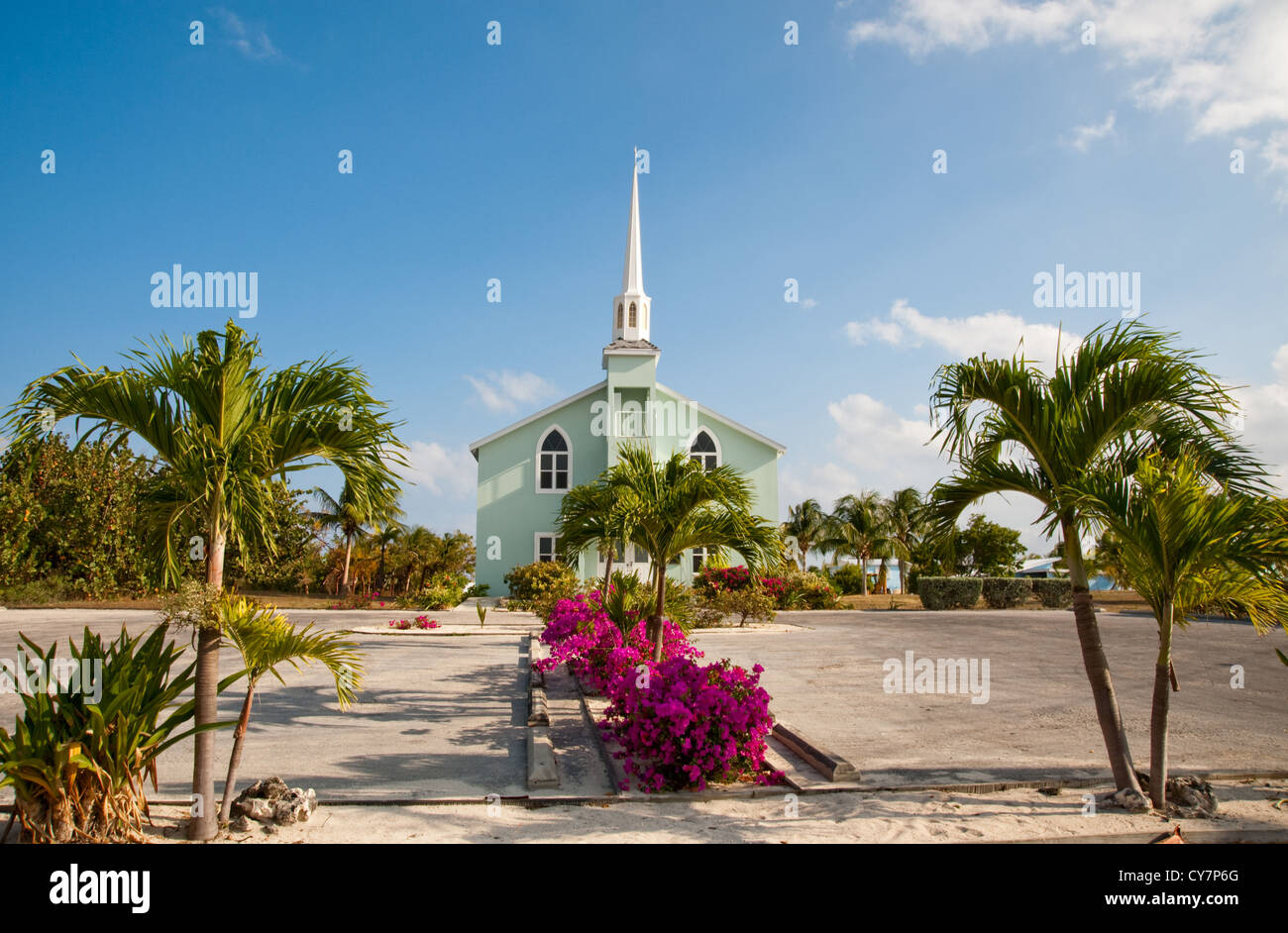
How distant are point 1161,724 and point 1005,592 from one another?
2955cm

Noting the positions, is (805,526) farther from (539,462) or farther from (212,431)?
(212,431)

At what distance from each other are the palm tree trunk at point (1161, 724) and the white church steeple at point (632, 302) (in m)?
26.2

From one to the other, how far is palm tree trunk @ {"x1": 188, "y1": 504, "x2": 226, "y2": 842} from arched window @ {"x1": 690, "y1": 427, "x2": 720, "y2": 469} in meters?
26.2

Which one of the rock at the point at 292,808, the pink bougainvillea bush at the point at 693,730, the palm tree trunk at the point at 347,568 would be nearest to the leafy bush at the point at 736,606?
the pink bougainvillea bush at the point at 693,730

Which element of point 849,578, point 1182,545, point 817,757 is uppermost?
point 1182,545

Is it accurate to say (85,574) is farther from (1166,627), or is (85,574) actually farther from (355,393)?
(1166,627)

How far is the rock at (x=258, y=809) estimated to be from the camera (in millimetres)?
5027

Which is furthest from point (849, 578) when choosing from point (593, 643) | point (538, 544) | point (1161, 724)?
point (1161, 724)

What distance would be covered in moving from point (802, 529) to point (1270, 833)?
46.7 m

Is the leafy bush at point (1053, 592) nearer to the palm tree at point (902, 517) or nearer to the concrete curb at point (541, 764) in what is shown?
the palm tree at point (902, 517)

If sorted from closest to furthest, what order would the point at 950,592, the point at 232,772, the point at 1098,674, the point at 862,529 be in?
the point at 232,772
the point at 1098,674
the point at 950,592
the point at 862,529

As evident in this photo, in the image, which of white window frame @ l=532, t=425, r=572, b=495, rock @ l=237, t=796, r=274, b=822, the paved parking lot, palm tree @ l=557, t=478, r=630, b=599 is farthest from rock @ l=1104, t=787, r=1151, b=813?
white window frame @ l=532, t=425, r=572, b=495

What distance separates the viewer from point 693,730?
20.0 feet

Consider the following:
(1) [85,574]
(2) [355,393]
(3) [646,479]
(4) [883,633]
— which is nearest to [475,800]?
(2) [355,393]
